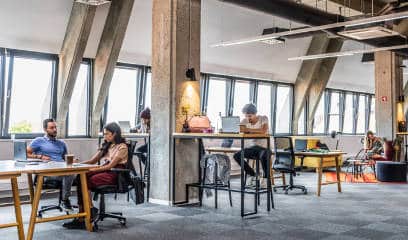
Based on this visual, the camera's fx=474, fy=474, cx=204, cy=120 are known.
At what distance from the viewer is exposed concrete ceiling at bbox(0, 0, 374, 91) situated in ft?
26.4

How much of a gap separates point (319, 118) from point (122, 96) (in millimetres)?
7684

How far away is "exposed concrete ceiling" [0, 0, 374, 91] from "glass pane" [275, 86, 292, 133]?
0.47 meters

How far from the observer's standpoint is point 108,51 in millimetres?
8984

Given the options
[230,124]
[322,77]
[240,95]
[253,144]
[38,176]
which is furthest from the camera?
[322,77]

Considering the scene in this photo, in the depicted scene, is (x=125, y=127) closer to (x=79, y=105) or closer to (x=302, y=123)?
(x=79, y=105)

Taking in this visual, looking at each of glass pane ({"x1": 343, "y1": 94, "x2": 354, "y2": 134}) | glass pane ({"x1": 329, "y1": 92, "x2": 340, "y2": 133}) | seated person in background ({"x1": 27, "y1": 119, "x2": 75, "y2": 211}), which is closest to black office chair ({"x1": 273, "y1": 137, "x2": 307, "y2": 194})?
seated person in background ({"x1": 27, "y1": 119, "x2": 75, "y2": 211})

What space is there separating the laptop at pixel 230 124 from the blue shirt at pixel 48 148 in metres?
2.23

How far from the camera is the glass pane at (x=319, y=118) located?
50.2 feet

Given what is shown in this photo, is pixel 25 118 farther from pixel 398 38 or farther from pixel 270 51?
pixel 398 38

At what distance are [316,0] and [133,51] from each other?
13.7 feet

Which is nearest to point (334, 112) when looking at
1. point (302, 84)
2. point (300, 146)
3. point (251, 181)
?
point (302, 84)

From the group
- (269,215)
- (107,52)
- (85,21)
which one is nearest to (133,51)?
(107,52)

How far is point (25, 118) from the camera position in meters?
8.65

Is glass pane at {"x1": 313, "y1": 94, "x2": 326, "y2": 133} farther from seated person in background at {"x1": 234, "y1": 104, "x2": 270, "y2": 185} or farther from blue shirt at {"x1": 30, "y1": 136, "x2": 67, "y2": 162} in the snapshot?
blue shirt at {"x1": 30, "y1": 136, "x2": 67, "y2": 162}
